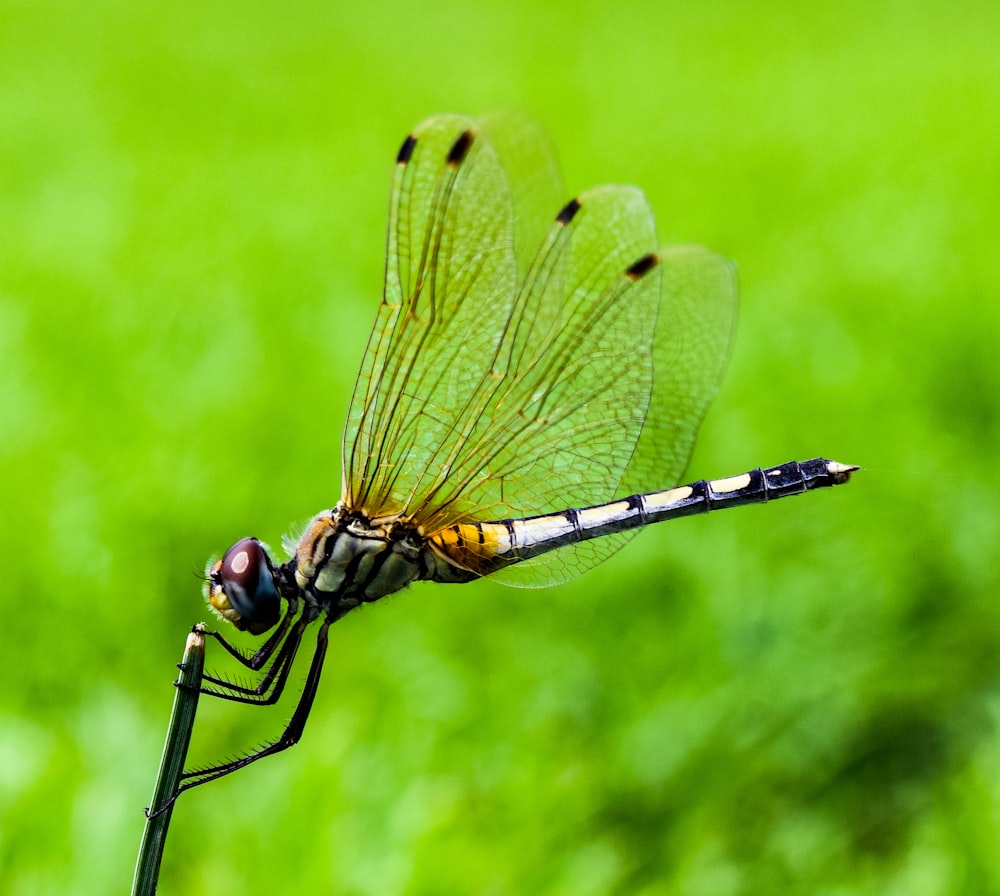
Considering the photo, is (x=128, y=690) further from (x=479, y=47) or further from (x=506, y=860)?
(x=479, y=47)

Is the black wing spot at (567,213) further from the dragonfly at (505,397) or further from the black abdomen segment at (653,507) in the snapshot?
the black abdomen segment at (653,507)

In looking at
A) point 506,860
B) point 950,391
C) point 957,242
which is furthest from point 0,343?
point 957,242

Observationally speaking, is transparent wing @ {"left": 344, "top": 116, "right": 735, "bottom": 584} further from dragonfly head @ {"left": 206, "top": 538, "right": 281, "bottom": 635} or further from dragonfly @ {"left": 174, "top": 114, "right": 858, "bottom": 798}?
dragonfly head @ {"left": 206, "top": 538, "right": 281, "bottom": 635}

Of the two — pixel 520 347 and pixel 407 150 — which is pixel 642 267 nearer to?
pixel 520 347

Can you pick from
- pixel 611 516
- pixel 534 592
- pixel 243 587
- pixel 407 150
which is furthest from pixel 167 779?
pixel 534 592

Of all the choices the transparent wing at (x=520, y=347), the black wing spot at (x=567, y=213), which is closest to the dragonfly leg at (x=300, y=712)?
the transparent wing at (x=520, y=347)
